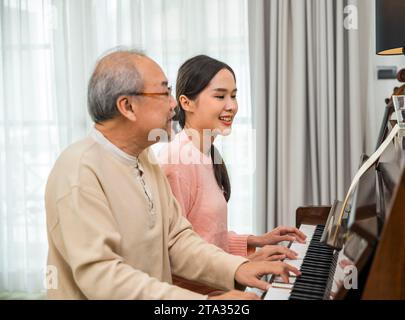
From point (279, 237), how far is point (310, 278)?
559 mm

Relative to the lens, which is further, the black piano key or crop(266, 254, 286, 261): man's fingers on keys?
crop(266, 254, 286, 261): man's fingers on keys

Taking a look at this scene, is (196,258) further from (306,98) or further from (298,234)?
(306,98)

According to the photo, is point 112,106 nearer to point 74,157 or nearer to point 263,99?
point 74,157

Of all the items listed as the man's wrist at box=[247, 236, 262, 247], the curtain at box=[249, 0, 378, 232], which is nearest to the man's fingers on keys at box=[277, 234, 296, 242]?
the man's wrist at box=[247, 236, 262, 247]

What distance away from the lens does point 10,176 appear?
3.68 m

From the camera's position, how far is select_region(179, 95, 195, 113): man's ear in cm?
194

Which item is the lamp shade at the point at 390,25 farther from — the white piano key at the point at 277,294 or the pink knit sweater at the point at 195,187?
the white piano key at the point at 277,294

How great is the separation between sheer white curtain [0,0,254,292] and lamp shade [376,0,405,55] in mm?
1081

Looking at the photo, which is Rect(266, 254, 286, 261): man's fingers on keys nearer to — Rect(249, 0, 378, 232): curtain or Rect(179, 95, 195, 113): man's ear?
Rect(179, 95, 195, 113): man's ear

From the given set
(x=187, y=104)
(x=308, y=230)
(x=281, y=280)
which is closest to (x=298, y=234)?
(x=308, y=230)

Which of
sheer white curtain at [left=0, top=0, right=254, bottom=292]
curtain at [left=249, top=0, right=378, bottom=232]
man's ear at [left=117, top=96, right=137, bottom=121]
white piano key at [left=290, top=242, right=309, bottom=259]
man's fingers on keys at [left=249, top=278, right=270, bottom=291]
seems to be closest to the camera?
man's fingers on keys at [left=249, top=278, right=270, bottom=291]

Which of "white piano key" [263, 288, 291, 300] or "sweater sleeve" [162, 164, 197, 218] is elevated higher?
"sweater sleeve" [162, 164, 197, 218]

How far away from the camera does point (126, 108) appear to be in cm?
145

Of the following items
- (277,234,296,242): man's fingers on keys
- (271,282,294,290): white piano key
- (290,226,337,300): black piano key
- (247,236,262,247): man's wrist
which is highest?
(290,226,337,300): black piano key
